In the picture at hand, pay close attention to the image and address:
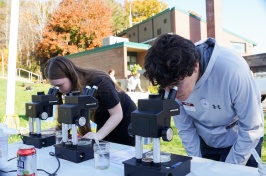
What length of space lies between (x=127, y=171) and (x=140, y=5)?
2501cm

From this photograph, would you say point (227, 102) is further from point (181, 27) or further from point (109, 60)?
point (181, 27)

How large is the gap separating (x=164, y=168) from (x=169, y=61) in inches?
16.5

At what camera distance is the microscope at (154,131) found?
3.22 feet

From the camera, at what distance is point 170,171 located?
3.27 feet

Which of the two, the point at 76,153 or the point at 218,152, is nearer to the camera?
the point at 76,153

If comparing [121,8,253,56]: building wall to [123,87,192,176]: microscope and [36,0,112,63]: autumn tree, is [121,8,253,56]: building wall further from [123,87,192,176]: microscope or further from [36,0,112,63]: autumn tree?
[123,87,192,176]: microscope

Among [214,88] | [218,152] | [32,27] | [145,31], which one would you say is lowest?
[218,152]

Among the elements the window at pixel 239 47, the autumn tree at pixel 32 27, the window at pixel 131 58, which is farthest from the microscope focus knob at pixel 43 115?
the autumn tree at pixel 32 27

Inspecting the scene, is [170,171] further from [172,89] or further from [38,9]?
[38,9]

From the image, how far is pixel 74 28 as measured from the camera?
A: 19344mm

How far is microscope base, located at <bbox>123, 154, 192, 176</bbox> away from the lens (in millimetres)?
991

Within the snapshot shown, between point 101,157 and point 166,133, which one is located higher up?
point 166,133

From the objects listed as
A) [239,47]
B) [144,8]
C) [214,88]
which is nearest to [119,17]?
[144,8]

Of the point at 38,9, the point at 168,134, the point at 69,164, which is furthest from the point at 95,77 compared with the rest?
the point at 38,9
